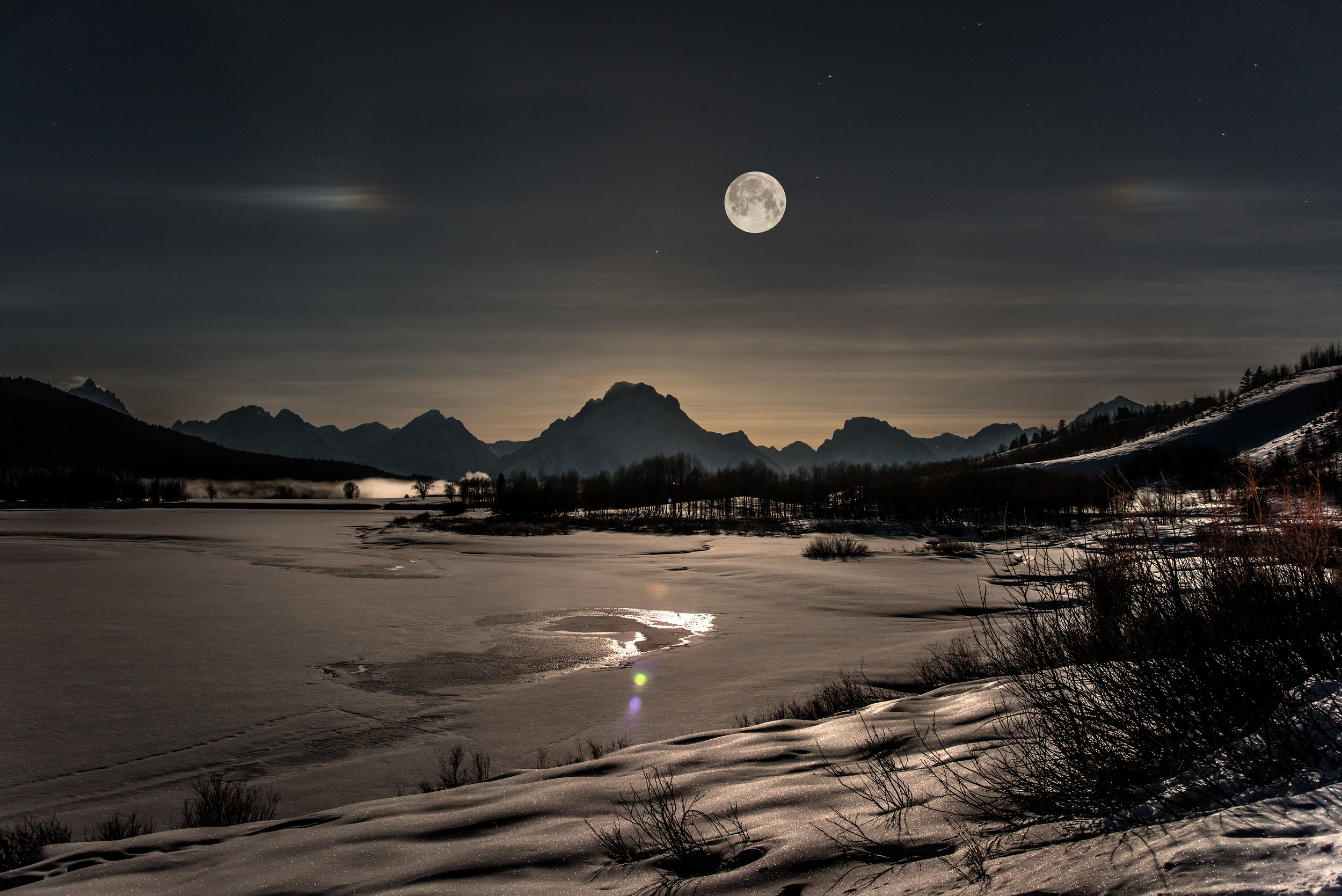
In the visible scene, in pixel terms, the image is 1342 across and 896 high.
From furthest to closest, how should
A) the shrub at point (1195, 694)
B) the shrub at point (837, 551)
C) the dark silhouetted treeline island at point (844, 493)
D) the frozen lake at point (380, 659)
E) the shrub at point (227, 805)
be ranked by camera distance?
the dark silhouetted treeline island at point (844, 493) < the shrub at point (837, 551) < the frozen lake at point (380, 659) < the shrub at point (227, 805) < the shrub at point (1195, 694)

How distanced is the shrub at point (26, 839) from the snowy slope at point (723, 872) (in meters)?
0.53

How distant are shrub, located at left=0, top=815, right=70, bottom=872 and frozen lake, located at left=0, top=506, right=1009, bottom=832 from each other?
476mm

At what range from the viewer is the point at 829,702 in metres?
9.19

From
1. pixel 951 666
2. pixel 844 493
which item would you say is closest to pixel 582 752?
pixel 951 666

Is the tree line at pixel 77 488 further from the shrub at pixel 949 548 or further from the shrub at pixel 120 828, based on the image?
the shrub at pixel 120 828

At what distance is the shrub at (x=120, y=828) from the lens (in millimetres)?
5715

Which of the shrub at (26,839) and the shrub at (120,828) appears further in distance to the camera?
the shrub at (120,828)

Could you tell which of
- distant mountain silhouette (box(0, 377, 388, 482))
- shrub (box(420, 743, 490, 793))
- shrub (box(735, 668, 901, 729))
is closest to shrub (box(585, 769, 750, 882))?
shrub (box(420, 743, 490, 793))

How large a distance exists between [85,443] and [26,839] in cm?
23561

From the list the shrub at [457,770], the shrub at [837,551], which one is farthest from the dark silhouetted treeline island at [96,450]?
the shrub at [457,770]

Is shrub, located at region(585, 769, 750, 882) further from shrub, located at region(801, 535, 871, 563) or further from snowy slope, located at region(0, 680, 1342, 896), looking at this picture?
shrub, located at region(801, 535, 871, 563)

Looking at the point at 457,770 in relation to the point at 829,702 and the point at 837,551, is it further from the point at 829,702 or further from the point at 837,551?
the point at 837,551

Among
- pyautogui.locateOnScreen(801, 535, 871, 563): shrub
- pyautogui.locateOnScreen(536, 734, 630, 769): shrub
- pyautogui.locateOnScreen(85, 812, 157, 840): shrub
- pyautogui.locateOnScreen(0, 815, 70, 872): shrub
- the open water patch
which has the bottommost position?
pyautogui.locateOnScreen(801, 535, 871, 563): shrub

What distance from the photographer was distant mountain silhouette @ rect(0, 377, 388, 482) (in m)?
171
